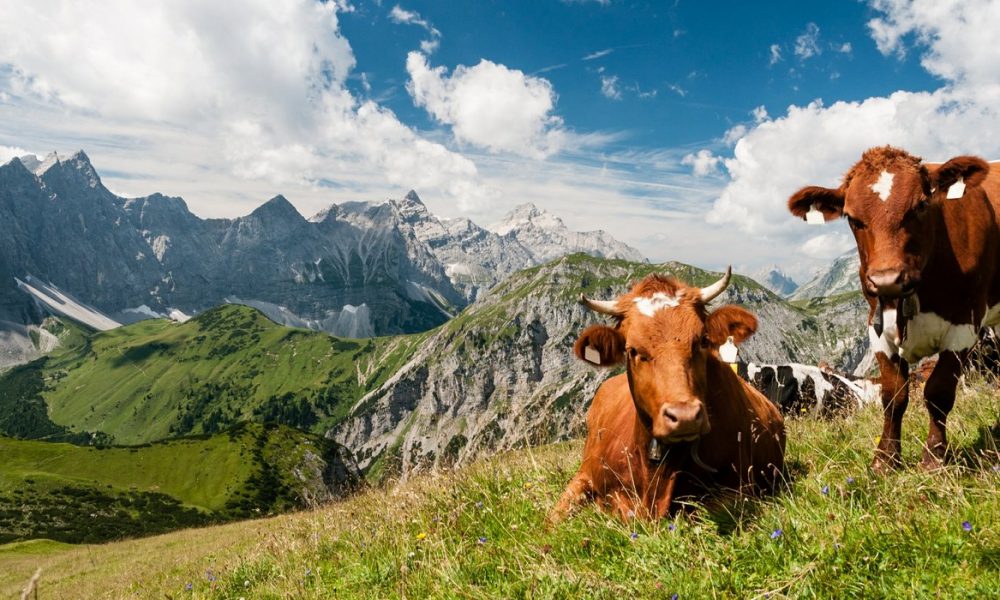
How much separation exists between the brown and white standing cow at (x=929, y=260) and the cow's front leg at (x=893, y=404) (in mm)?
11

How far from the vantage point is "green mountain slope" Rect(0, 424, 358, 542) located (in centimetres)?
12700

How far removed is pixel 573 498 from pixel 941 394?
4.08m

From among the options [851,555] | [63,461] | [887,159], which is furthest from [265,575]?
[63,461]

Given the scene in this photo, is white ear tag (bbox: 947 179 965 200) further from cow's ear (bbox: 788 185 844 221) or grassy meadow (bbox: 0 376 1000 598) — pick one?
grassy meadow (bbox: 0 376 1000 598)

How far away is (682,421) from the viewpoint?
16.1ft

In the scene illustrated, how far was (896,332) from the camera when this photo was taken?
5953mm

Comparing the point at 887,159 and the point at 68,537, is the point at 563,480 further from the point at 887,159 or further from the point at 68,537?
the point at 68,537

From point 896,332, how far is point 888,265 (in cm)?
96

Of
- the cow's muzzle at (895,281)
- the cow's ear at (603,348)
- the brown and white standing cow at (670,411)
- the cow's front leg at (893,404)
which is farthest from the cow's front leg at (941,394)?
the cow's ear at (603,348)

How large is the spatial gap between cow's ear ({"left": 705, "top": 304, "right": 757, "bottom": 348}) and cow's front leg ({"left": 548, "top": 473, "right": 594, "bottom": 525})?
237 cm

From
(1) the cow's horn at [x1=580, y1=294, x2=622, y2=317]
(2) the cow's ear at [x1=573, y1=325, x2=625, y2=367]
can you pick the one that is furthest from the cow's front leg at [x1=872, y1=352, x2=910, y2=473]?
(1) the cow's horn at [x1=580, y1=294, x2=622, y2=317]

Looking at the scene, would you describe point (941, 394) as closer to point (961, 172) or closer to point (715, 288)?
point (961, 172)

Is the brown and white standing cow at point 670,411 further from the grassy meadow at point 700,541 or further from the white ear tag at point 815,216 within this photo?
the white ear tag at point 815,216

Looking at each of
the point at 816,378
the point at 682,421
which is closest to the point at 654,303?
the point at 682,421
